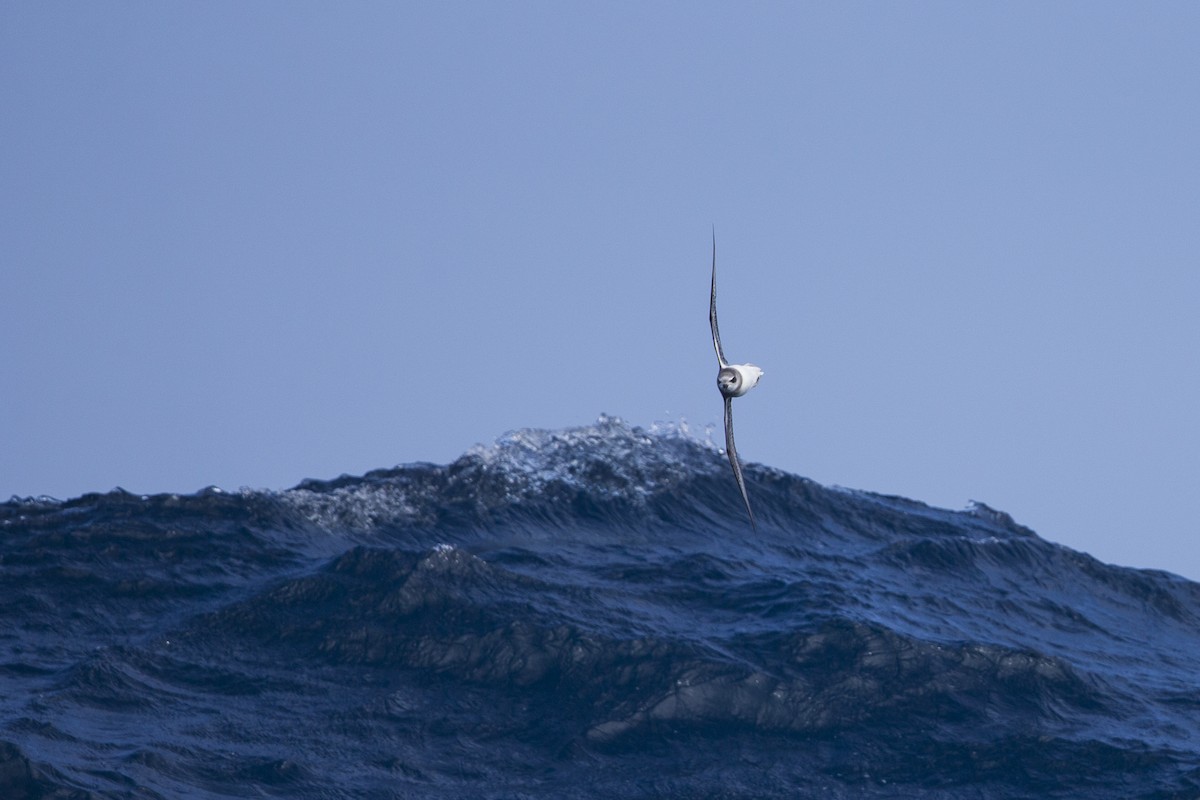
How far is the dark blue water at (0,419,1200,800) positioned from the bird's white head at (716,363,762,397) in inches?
855

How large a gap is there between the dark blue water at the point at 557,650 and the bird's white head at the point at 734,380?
21.7 meters

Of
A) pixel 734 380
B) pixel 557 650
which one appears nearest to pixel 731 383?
pixel 734 380

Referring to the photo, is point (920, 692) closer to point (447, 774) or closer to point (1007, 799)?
point (1007, 799)

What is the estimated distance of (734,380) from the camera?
3050 centimetres

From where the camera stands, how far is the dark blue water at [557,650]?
50.2 m

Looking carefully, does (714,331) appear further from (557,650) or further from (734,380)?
(557,650)

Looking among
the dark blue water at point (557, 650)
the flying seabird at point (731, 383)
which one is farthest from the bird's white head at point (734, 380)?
the dark blue water at point (557, 650)

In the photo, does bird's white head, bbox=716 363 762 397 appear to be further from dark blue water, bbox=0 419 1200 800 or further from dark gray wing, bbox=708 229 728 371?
dark blue water, bbox=0 419 1200 800

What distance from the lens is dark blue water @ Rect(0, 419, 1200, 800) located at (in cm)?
5025

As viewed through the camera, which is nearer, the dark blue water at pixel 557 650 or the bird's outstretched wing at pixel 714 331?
the bird's outstretched wing at pixel 714 331

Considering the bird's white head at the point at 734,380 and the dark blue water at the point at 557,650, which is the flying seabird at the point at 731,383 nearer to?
the bird's white head at the point at 734,380

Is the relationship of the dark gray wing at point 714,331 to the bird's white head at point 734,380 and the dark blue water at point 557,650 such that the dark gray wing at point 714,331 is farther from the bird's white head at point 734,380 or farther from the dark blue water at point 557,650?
the dark blue water at point 557,650

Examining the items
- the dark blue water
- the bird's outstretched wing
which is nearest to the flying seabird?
the bird's outstretched wing

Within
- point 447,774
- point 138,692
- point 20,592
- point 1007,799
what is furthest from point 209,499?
point 1007,799
